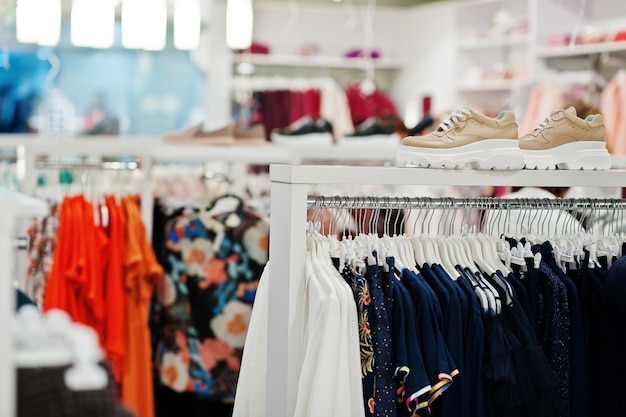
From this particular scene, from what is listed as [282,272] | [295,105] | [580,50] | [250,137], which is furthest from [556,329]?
[295,105]

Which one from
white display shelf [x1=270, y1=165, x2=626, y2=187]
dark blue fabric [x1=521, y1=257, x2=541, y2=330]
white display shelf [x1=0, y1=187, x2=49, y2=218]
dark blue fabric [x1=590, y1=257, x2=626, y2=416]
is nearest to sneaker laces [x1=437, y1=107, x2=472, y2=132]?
white display shelf [x1=270, y1=165, x2=626, y2=187]

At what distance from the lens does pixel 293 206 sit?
6.07 ft

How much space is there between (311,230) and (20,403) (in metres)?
0.98

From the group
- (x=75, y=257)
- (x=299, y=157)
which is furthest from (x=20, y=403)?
(x=299, y=157)

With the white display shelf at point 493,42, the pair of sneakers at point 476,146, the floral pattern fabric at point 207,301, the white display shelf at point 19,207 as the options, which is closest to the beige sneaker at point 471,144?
the pair of sneakers at point 476,146

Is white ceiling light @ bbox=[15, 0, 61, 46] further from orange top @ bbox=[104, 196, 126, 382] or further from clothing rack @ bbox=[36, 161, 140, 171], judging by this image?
orange top @ bbox=[104, 196, 126, 382]

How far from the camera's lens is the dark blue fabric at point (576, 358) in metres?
2.01

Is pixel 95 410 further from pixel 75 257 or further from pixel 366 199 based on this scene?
pixel 75 257

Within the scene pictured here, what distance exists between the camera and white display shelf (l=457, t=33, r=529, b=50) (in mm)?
6332

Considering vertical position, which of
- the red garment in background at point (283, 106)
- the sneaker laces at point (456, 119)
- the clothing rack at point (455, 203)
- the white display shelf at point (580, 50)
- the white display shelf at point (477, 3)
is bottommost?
the clothing rack at point (455, 203)

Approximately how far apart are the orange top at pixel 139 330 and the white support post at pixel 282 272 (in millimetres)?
1077

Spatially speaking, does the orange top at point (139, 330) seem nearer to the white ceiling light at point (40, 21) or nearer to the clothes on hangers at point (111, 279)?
the clothes on hangers at point (111, 279)

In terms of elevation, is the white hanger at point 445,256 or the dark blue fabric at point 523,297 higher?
the white hanger at point 445,256

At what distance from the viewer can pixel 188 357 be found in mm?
3006
